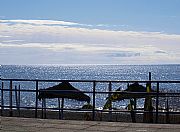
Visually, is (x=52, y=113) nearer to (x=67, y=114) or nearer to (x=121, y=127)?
(x=67, y=114)

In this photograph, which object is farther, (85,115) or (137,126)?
(85,115)

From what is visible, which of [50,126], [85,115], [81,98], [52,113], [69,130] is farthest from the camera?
[52,113]

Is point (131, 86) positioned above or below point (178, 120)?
Answer: above

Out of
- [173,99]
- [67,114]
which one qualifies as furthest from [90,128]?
[67,114]

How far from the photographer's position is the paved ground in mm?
10609

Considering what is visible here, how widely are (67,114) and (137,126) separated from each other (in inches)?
276

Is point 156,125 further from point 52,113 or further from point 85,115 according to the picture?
point 52,113

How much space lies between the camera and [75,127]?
36.3 ft

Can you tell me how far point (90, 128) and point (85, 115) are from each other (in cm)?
465

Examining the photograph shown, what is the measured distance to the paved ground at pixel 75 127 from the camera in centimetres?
1061

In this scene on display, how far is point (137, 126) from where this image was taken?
11109 millimetres

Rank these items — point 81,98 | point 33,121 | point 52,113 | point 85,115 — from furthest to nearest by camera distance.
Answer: point 52,113 < point 81,98 < point 85,115 < point 33,121

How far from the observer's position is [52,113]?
733 inches

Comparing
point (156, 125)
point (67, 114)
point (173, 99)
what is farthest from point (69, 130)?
point (67, 114)
